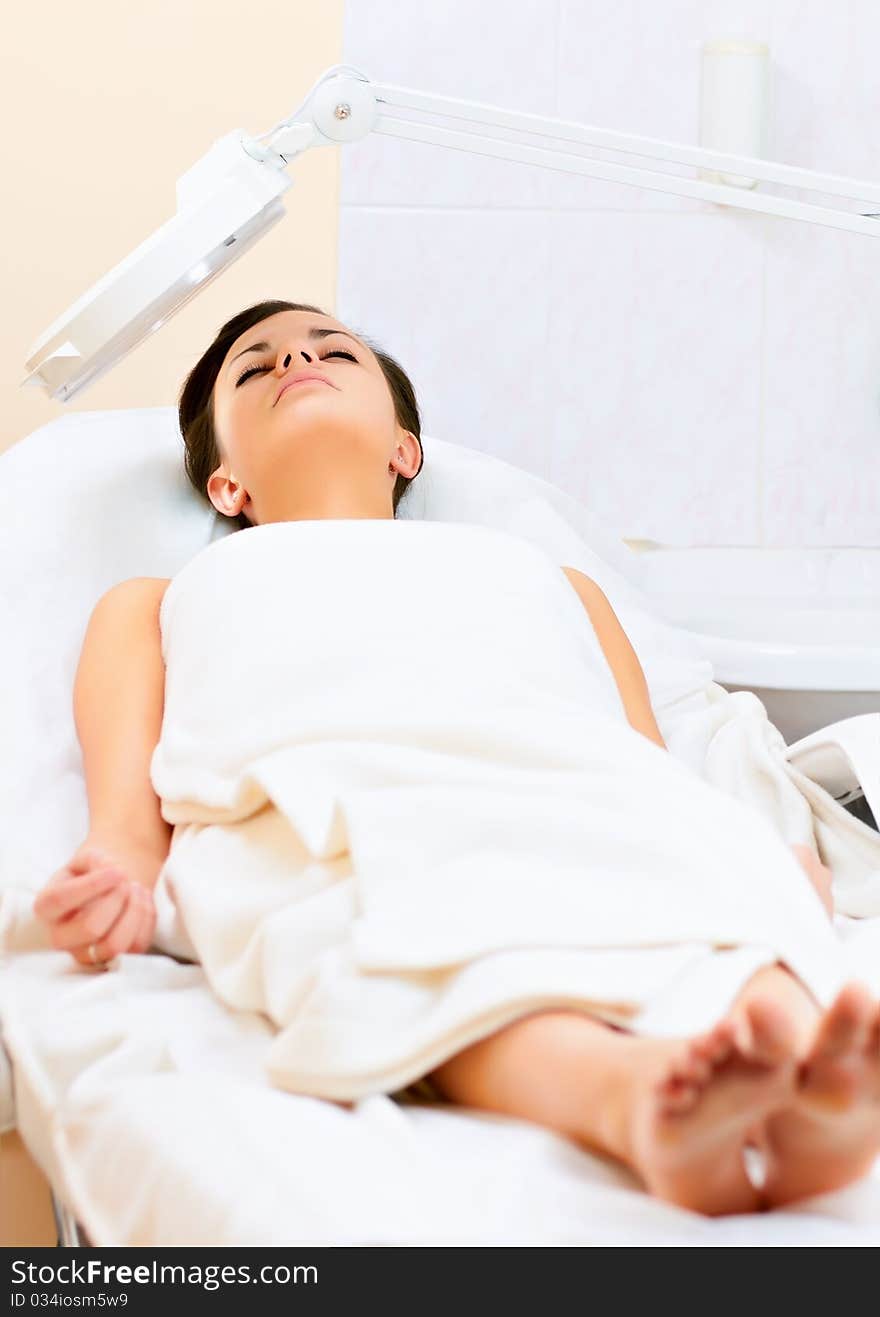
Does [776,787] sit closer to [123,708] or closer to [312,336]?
[123,708]

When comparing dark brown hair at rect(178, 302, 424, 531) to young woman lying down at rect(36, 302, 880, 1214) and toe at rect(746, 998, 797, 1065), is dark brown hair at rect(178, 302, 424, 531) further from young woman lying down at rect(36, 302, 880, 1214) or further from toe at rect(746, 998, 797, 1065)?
toe at rect(746, 998, 797, 1065)

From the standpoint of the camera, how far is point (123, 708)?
3.73 feet

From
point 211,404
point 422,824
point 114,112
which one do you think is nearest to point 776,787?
point 422,824

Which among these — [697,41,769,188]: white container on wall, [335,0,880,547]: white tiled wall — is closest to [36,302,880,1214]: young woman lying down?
[335,0,880,547]: white tiled wall

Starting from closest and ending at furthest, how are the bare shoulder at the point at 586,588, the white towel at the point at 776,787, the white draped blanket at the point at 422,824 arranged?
the white draped blanket at the point at 422,824, the white towel at the point at 776,787, the bare shoulder at the point at 586,588

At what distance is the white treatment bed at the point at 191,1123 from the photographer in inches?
24.6

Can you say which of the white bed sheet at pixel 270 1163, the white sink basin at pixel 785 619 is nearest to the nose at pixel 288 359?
the white sink basin at pixel 785 619

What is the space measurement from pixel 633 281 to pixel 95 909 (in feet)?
4.08

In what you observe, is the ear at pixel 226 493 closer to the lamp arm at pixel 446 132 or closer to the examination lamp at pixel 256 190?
the examination lamp at pixel 256 190

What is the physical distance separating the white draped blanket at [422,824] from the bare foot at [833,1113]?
0.08m

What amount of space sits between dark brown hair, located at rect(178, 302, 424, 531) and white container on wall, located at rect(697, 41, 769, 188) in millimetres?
495

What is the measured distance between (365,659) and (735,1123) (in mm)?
490

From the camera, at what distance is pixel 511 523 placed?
59.0 inches
